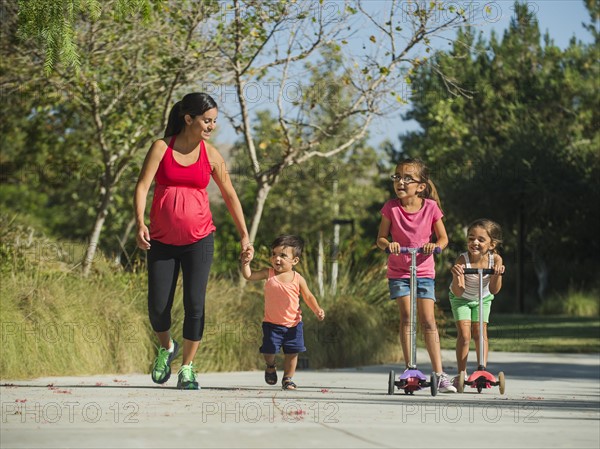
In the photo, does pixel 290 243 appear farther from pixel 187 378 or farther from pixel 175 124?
pixel 175 124

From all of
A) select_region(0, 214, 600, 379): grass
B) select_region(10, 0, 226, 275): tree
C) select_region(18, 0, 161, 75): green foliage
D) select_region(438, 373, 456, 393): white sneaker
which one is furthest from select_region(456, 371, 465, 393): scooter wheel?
select_region(10, 0, 226, 275): tree

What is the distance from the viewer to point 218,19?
52.6ft

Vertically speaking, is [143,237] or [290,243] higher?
[290,243]

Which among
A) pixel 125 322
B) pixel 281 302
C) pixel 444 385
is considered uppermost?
pixel 281 302

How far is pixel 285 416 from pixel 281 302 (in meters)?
2.14

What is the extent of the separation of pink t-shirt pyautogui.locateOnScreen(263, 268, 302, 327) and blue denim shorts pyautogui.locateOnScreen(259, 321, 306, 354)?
4 cm

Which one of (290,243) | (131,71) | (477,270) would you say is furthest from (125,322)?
(131,71)

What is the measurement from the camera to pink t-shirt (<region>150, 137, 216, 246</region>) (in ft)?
26.7

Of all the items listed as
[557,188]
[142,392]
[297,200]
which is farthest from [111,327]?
[297,200]

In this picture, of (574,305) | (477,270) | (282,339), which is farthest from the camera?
(574,305)

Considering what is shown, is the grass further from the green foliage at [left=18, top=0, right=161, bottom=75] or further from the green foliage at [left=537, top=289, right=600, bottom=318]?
the green foliage at [left=537, top=289, right=600, bottom=318]

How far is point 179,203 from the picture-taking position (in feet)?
26.7

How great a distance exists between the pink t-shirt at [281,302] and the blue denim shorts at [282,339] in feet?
0.14

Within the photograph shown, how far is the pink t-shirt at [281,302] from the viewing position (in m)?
9.20
